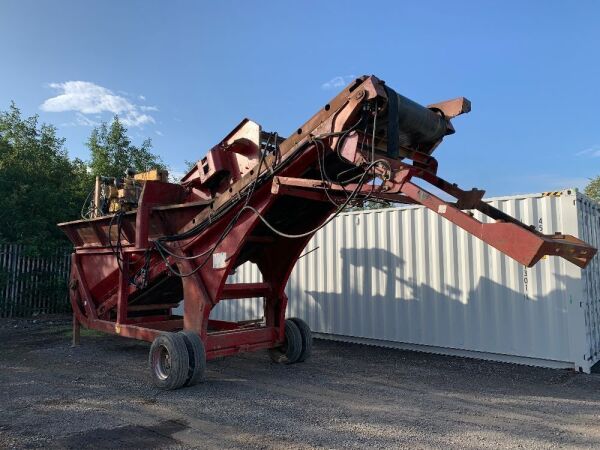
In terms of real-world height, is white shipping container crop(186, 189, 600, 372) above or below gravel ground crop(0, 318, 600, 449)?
above

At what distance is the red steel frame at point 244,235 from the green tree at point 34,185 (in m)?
6.88

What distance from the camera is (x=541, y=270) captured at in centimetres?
746

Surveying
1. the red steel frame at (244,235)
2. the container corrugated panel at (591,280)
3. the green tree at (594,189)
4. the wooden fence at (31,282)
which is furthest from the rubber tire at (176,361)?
the green tree at (594,189)

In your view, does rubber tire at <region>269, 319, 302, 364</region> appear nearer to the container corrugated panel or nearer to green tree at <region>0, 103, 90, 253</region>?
the container corrugated panel

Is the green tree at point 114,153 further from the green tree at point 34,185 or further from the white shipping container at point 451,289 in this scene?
the white shipping container at point 451,289

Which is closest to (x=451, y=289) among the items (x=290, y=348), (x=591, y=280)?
(x=591, y=280)

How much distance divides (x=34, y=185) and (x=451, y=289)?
44.0ft

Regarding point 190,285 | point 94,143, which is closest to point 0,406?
point 190,285

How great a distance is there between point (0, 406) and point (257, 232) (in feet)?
11.8

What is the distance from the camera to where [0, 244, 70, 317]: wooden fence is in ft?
43.4

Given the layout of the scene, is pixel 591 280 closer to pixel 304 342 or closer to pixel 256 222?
pixel 304 342

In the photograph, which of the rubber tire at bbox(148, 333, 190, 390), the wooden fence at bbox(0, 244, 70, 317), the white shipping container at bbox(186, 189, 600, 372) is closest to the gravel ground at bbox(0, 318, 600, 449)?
the rubber tire at bbox(148, 333, 190, 390)

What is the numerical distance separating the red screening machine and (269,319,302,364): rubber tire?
0.02 metres

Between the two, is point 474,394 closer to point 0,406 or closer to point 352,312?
point 352,312
